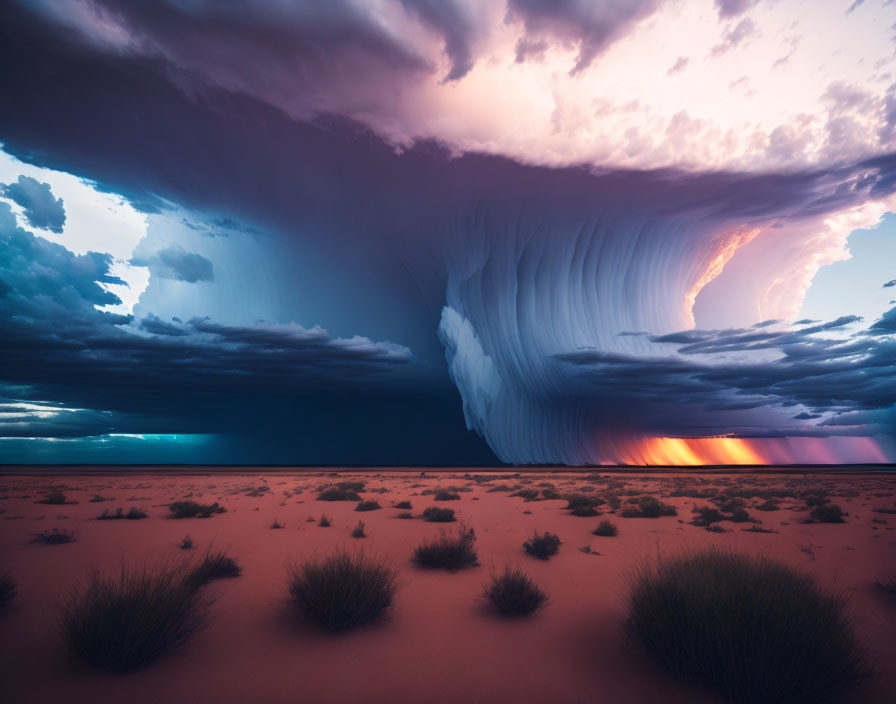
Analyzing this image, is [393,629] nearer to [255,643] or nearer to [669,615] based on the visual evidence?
[255,643]

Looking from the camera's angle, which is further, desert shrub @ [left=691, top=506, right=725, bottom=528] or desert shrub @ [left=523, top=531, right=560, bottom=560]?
desert shrub @ [left=691, top=506, right=725, bottom=528]

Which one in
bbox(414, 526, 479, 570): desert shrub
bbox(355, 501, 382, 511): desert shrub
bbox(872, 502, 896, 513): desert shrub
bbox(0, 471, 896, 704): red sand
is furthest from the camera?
bbox(355, 501, 382, 511): desert shrub

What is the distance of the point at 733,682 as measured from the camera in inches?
165

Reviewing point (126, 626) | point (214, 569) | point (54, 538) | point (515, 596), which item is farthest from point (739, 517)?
point (54, 538)

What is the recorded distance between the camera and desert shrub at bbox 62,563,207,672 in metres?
4.68

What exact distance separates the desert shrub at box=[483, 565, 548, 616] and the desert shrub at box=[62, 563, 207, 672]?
3961mm

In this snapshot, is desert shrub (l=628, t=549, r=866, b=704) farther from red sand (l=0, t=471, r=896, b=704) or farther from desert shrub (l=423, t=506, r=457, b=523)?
desert shrub (l=423, t=506, r=457, b=523)

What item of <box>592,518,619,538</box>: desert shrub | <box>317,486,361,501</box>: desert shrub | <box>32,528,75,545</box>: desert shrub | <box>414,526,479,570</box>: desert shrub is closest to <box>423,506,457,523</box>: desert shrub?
<box>592,518,619,538</box>: desert shrub

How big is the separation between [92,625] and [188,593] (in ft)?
3.19

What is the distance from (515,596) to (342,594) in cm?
244

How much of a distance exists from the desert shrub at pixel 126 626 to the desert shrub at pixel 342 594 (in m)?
1.38

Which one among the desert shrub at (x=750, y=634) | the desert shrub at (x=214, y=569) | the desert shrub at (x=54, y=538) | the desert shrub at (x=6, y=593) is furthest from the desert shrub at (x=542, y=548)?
the desert shrub at (x=54, y=538)

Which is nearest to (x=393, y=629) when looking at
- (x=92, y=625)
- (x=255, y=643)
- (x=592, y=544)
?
(x=255, y=643)

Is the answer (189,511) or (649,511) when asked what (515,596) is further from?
(189,511)
